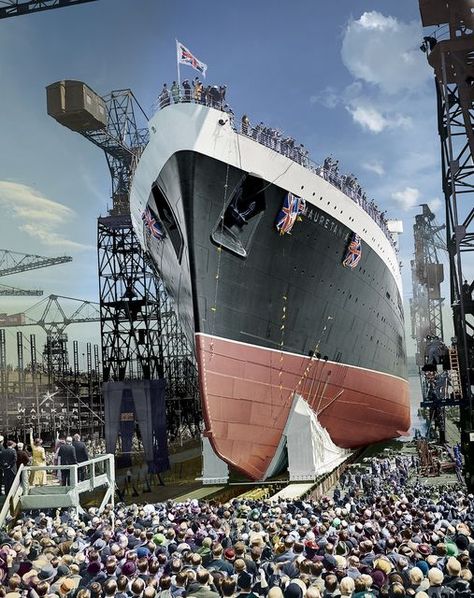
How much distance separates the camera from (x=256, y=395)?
58.3 ft

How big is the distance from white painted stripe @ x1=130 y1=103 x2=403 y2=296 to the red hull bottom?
17.1ft

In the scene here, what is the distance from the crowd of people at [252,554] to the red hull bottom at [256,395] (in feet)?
16.8

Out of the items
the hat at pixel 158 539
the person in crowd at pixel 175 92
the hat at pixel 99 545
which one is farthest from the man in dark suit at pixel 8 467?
the person in crowd at pixel 175 92

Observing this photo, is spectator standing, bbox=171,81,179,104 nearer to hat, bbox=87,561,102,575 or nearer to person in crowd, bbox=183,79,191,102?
person in crowd, bbox=183,79,191,102

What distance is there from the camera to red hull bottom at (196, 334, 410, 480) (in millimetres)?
16938

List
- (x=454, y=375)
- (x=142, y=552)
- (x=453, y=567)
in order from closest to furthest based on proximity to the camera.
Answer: (x=453, y=567) → (x=142, y=552) → (x=454, y=375)

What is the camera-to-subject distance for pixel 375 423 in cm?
2614

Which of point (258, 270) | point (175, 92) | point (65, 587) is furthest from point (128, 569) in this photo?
point (175, 92)

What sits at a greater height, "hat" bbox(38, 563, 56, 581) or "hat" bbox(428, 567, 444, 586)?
"hat" bbox(428, 567, 444, 586)

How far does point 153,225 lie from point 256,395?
7.40m

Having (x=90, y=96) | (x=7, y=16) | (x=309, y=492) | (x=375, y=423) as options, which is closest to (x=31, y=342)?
(x=90, y=96)

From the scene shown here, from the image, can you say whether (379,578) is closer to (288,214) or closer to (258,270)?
(258,270)

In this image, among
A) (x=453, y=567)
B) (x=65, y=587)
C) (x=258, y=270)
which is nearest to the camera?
(x=453, y=567)

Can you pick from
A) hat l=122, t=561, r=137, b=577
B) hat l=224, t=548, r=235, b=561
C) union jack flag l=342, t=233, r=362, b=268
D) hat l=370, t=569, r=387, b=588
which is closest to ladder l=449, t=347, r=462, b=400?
union jack flag l=342, t=233, r=362, b=268
